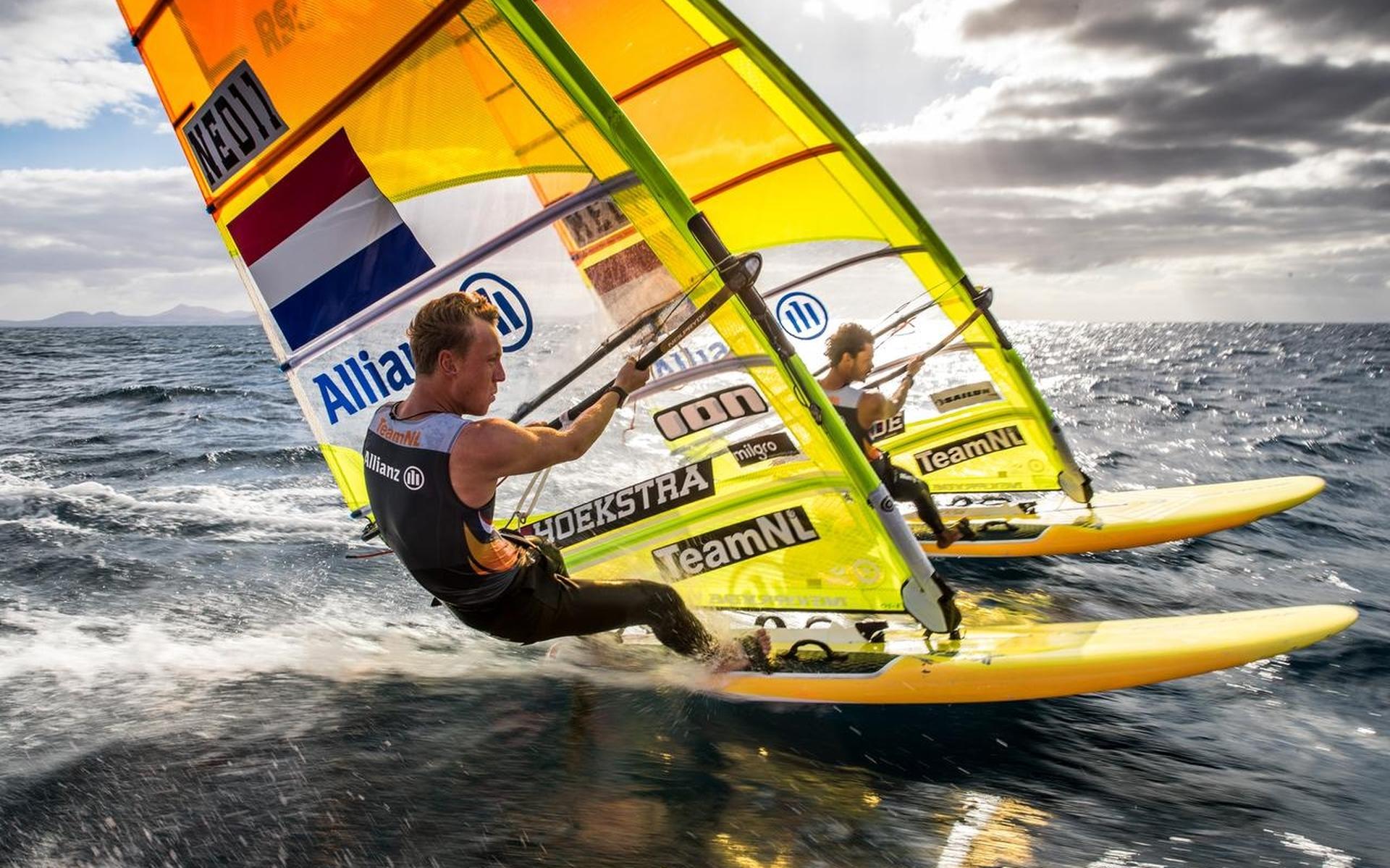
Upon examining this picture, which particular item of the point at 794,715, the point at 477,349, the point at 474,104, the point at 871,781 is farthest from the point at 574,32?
the point at 871,781

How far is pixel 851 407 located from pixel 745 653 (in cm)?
207

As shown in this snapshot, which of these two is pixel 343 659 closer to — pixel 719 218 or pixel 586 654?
pixel 586 654

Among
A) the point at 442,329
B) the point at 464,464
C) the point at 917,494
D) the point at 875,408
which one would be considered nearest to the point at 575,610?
the point at 464,464

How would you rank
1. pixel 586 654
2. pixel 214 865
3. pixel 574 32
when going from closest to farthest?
pixel 214 865, pixel 586 654, pixel 574 32

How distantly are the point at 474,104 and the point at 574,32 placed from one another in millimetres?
1893

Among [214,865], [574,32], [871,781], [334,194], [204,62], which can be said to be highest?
[574,32]

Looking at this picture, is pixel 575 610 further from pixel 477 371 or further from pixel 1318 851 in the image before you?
pixel 1318 851

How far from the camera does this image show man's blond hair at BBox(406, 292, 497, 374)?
2.67 meters

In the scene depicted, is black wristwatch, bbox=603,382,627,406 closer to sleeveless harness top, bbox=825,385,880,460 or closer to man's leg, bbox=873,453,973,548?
sleeveless harness top, bbox=825,385,880,460

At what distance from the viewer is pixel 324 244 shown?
3.60m

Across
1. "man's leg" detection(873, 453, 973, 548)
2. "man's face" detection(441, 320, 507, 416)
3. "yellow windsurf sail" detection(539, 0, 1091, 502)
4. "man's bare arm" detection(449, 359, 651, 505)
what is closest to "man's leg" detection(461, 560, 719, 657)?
"man's bare arm" detection(449, 359, 651, 505)

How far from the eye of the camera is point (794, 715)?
11.3 feet

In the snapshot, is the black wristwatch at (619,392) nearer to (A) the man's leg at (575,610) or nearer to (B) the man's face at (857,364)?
(A) the man's leg at (575,610)

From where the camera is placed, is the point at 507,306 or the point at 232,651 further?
the point at 232,651
